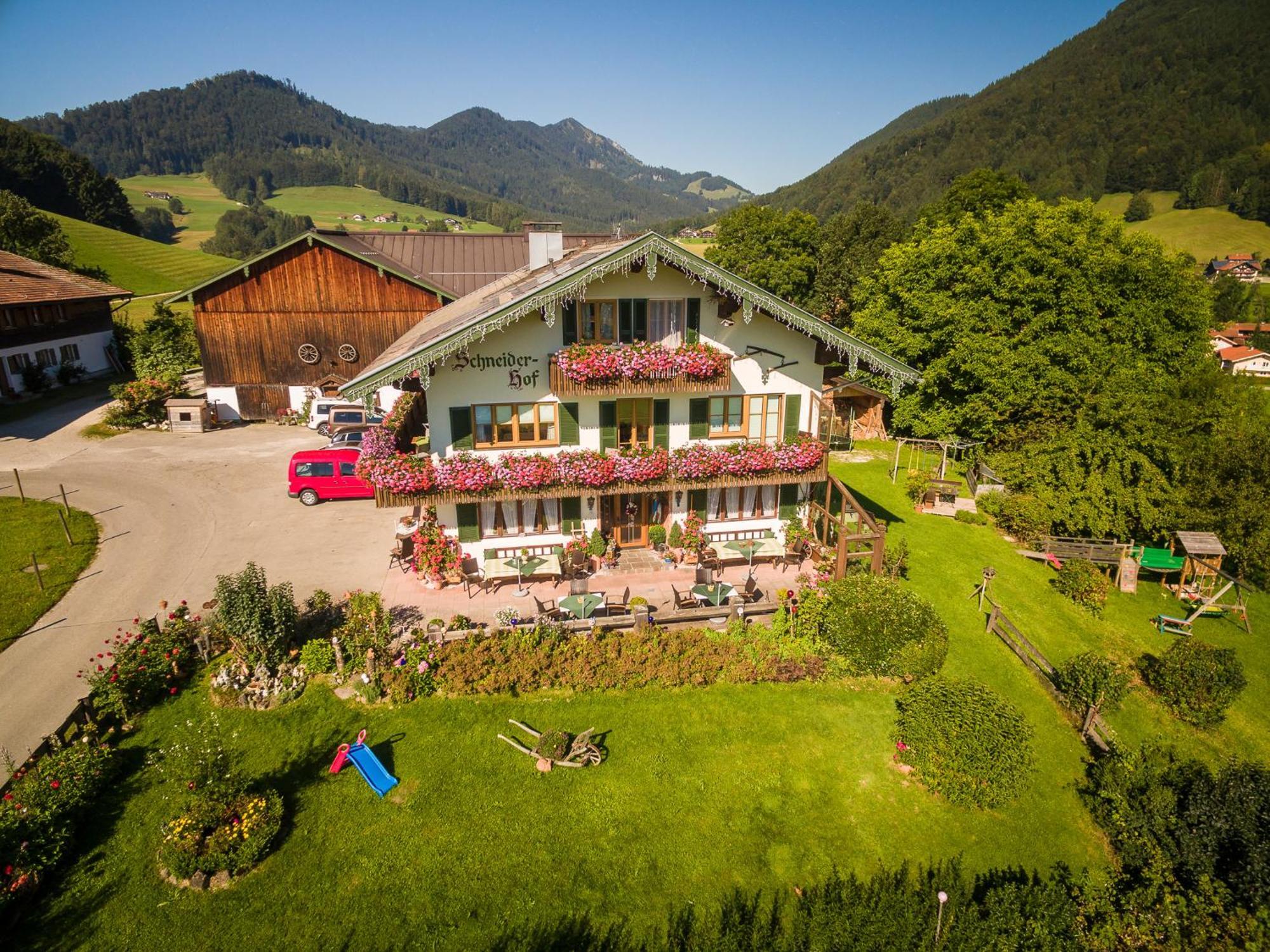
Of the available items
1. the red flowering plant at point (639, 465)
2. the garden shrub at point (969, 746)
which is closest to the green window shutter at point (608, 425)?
the red flowering plant at point (639, 465)

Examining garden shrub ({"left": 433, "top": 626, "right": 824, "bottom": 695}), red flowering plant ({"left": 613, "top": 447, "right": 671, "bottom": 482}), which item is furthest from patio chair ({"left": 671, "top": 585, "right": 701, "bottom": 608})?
red flowering plant ({"left": 613, "top": 447, "right": 671, "bottom": 482})

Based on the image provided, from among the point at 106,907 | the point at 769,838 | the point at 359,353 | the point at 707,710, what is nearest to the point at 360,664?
the point at 106,907

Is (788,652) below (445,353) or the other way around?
below

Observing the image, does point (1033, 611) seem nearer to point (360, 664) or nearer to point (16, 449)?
point (360, 664)

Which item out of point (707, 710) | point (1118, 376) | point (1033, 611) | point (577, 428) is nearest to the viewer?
point (707, 710)

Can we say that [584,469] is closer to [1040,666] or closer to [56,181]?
[1040,666]

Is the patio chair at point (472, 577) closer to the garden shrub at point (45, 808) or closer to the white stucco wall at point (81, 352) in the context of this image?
the garden shrub at point (45, 808)
